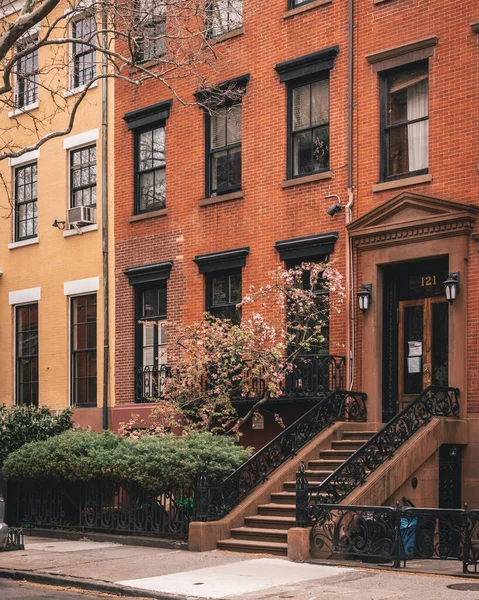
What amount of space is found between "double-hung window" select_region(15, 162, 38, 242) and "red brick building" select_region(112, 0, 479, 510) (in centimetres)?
328

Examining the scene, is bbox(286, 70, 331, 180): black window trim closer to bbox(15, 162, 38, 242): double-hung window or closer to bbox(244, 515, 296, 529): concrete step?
bbox(244, 515, 296, 529): concrete step

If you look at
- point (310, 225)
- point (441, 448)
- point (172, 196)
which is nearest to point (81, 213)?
point (172, 196)

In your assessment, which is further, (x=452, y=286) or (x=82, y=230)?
(x=82, y=230)

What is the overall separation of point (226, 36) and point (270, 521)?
34.0ft

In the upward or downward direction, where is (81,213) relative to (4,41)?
downward

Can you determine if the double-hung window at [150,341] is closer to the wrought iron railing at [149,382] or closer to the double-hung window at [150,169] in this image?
the wrought iron railing at [149,382]

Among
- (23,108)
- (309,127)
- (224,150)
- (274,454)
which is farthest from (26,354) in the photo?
(274,454)

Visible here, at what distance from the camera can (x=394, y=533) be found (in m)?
13.8

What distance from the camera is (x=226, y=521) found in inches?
640

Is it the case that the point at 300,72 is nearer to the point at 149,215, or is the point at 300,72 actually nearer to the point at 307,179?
the point at 307,179

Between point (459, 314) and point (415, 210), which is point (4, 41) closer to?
point (415, 210)

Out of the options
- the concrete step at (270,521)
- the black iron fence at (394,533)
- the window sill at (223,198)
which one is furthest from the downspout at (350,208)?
the black iron fence at (394,533)

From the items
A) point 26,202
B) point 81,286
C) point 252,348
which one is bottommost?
point 252,348

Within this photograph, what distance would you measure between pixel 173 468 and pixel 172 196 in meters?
7.61
